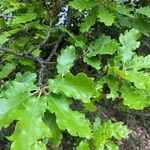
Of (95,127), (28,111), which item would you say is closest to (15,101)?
(28,111)

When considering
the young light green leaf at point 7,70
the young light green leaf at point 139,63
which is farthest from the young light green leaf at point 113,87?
→ the young light green leaf at point 7,70

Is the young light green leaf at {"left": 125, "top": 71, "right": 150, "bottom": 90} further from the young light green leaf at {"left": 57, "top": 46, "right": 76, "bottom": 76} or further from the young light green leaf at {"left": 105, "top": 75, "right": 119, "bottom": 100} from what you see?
the young light green leaf at {"left": 57, "top": 46, "right": 76, "bottom": 76}

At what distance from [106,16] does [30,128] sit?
2.95ft

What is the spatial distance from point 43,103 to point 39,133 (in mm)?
128

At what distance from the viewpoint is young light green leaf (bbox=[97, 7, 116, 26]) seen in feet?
6.93

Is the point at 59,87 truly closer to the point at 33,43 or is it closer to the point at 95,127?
the point at 95,127

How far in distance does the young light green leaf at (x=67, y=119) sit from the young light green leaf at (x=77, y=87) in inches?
1.8

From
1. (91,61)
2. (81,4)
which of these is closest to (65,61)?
(91,61)

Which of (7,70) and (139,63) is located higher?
(139,63)

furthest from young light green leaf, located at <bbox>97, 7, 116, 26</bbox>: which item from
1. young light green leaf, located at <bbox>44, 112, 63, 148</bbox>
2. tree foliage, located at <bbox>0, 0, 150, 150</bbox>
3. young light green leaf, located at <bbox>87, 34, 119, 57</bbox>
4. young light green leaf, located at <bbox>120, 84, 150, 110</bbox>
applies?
young light green leaf, located at <bbox>44, 112, 63, 148</bbox>

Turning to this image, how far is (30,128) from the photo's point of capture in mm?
1526

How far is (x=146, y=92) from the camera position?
179cm

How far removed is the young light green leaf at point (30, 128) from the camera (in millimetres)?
1507

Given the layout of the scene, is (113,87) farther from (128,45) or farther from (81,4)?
(81,4)
